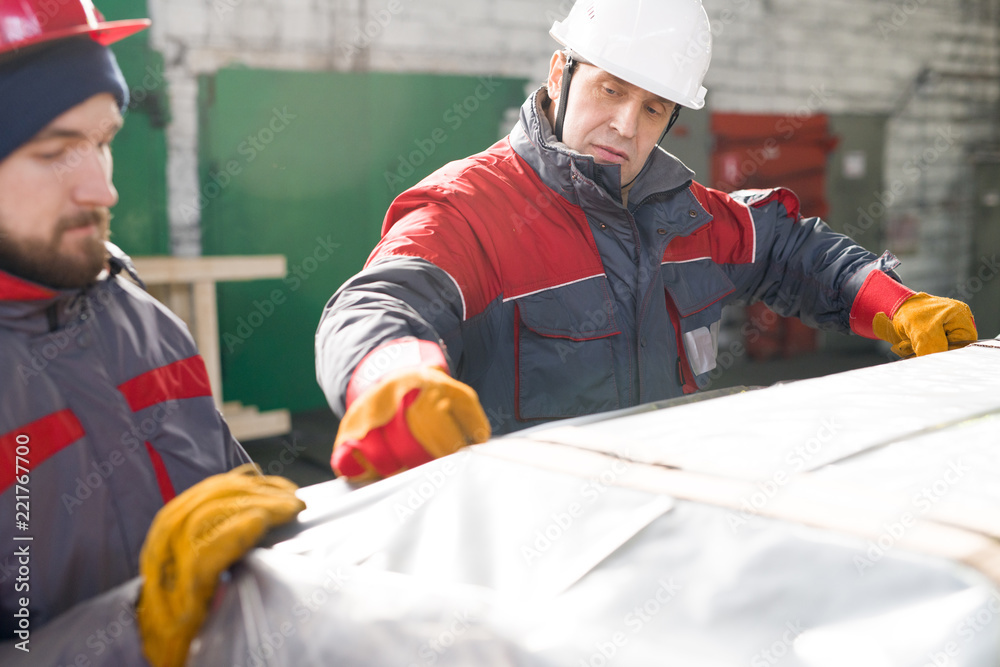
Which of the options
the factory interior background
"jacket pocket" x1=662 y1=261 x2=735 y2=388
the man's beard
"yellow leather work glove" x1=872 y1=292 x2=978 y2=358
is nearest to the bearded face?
the man's beard

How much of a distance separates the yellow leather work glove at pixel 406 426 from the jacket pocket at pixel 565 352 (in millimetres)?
695

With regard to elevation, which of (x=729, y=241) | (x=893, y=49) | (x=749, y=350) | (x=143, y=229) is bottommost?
(x=749, y=350)

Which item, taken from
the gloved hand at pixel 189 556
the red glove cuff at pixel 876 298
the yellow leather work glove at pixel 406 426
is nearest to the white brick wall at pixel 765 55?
the red glove cuff at pixel 876 298

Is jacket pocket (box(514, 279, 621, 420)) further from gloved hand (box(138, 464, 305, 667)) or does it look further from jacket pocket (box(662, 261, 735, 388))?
gloved hand (box(138, 464, 305, 667))

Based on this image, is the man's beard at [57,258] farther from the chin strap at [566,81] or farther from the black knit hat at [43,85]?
the chin strap at [566,81]

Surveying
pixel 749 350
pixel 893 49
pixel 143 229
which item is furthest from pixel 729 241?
pixel 893 49

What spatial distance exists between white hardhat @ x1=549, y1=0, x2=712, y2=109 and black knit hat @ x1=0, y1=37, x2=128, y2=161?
0.96 meters

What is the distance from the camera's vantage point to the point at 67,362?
1.05 meters

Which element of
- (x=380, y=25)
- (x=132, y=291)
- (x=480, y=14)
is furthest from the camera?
(x=480, y=14)

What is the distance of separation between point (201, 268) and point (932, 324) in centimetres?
285

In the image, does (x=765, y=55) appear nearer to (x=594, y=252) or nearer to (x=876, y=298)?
(x=876, y=298)

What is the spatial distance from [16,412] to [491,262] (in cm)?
84

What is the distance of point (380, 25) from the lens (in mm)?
4570

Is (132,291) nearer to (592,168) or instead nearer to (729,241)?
(592,168)
